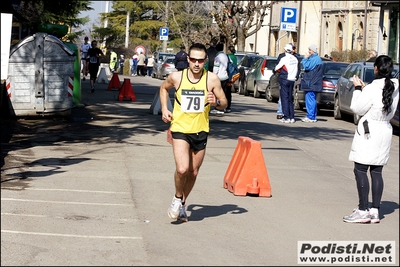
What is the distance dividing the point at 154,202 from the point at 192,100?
6.39ft

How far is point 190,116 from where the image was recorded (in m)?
8.72

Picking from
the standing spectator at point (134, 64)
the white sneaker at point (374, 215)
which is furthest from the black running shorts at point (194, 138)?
the standing spectator at point (134, 64)

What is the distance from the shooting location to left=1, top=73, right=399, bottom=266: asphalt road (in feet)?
25.1

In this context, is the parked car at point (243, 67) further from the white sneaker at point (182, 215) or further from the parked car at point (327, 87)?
the white sneaker at point (182, 215)

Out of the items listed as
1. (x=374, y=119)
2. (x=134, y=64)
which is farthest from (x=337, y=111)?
(x=134, y=64)

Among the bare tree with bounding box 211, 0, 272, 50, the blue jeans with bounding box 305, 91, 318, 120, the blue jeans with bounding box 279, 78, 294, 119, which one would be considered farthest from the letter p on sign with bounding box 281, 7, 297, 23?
the blue jeans with bounding box 279, 78, 294, 119

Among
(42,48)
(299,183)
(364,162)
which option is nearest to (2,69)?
(364,162)

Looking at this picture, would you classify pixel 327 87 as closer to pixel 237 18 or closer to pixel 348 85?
pixel 348 85

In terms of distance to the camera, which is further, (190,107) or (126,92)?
(126,92)

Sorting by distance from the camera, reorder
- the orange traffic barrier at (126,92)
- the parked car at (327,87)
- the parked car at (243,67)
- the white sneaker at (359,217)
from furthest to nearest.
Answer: the parked car at (243,67)
the orange traffic barrier at (126,92)
the parked car at (327,87)
the white sneaker at (359,217)

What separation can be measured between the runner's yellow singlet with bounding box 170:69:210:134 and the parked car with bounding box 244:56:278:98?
2277cm

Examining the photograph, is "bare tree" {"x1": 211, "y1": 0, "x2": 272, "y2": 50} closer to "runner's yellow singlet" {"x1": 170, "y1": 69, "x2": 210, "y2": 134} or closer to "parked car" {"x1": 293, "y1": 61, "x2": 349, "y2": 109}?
"parked car" {"x1": 293, "y1": 61, "x2": 349, "y2": 109}

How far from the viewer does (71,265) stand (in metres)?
7.02

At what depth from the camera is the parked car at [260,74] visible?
31.6 metres
